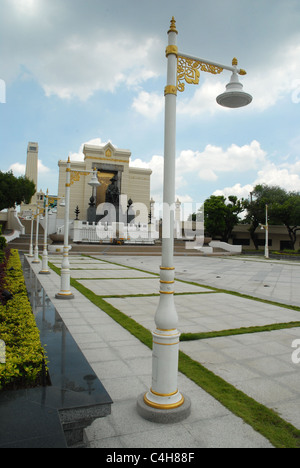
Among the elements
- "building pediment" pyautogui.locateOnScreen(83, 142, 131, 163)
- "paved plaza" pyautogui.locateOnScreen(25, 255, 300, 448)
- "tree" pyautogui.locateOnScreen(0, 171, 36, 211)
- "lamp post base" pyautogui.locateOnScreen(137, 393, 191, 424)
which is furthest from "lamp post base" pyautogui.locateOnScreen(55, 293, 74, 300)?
"building pediment" pyautogui.locateOnScreen(83, 142, 131, 163)

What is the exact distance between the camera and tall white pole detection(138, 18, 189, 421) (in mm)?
3457

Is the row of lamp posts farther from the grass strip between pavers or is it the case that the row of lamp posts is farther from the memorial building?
the memorial building

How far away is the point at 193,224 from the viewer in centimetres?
5184

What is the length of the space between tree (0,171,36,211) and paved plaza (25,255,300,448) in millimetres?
28375

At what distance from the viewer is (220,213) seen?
46.8 meters

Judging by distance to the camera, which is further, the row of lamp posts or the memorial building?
the memorial building

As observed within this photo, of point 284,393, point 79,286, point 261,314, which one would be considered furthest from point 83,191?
point 284,393

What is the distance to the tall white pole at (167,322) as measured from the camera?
346cm

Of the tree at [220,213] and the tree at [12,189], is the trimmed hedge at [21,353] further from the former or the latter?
the tree at [220,213]

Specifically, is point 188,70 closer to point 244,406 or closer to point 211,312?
point 244,406

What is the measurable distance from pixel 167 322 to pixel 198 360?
2.09 meters

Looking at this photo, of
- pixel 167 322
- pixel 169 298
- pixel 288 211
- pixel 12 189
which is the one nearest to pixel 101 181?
pixel 12 189

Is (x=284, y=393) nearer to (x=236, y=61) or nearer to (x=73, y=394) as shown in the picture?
(x=73, y=394)

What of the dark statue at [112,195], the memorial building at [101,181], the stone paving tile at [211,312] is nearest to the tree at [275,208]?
the memorial building at [101,181]
